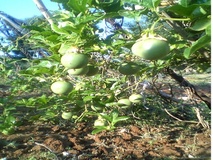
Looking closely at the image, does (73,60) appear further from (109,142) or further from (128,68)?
(109,142)

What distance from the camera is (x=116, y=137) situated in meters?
3.58

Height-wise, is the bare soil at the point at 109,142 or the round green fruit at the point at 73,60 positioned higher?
the round green fruit at the point at 73,60

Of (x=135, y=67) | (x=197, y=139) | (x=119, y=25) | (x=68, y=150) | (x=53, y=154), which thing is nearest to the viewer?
(x=135, y=67)

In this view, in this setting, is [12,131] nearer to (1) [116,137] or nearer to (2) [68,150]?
(2) [68,150]

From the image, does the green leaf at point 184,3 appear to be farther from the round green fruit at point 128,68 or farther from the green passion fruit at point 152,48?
the round green fruit at point 128,68

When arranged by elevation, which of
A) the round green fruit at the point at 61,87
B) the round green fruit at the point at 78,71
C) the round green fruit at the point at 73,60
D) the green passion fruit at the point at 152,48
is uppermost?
the green passion fruit at the point at 152,48

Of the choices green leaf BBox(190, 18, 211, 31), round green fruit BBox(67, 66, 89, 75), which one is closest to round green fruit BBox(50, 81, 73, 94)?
round green fruit BBox(67, 66, 89, 75)

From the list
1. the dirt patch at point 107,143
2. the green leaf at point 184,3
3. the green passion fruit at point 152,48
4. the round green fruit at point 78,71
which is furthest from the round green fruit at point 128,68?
the dirt patch at point 107,143

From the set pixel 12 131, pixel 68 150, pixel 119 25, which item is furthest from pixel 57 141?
pixel 119 25

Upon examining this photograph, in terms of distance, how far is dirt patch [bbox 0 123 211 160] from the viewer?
3102mm

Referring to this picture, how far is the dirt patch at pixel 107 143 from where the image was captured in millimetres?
3102

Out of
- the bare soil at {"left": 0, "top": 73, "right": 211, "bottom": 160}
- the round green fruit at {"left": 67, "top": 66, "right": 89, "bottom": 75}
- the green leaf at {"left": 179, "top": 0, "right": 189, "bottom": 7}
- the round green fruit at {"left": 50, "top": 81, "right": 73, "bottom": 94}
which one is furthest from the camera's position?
the bare soil at {"left": 0, "top": 73, "right": 211, "bottom": 160}

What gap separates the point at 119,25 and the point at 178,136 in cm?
185

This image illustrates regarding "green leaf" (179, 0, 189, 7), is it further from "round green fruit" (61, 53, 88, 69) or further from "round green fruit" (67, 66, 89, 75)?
"round green fruit" (67, 66, 89, 75)
